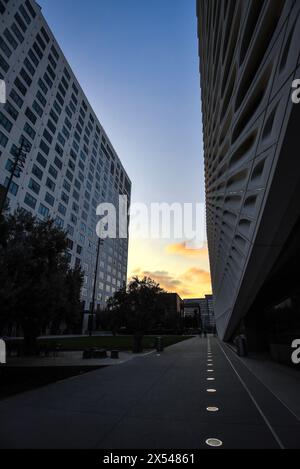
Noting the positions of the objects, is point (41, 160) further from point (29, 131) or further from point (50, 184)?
point (29, 131)

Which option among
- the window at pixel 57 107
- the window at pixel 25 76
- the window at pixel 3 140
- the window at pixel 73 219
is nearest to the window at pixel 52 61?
the window at pixel 57 107

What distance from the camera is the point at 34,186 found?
49938mm

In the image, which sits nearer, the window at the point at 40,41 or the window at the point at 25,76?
the window at the point at 25,76

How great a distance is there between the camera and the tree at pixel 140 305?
24038 millimetres

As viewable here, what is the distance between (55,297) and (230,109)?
14759mm

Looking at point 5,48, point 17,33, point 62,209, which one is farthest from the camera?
point 62,209

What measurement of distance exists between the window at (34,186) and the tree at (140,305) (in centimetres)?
3235

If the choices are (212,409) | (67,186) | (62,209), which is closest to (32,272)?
(212,409)

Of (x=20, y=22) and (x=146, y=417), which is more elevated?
(x=20, y=22)

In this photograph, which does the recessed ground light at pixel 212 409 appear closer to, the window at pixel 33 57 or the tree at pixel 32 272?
the tree at pixel 32 272

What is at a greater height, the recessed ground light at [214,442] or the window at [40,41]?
the window at [40,41]

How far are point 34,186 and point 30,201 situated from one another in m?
3.41

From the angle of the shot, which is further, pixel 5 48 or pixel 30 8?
pixel 30 8

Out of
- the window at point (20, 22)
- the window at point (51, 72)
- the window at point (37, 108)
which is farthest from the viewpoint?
the window at point (51, 72)
